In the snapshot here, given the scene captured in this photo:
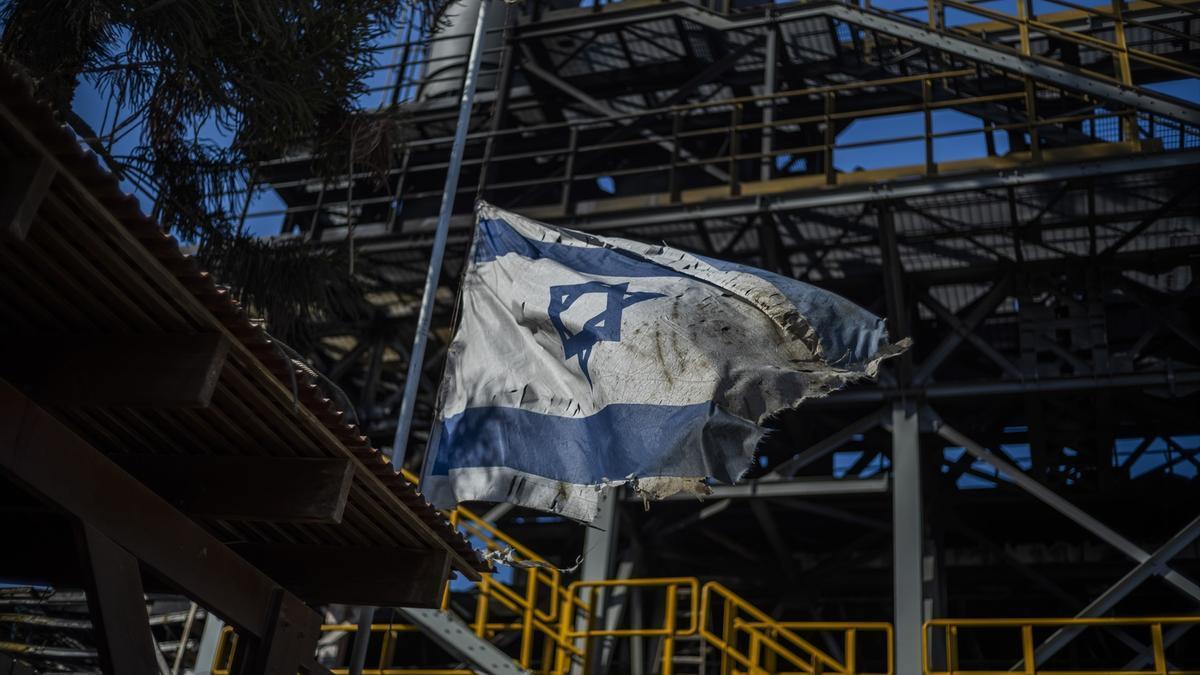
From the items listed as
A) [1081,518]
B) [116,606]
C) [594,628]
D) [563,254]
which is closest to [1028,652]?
[1081,518]

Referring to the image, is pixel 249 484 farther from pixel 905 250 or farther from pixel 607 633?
pixel 905 250

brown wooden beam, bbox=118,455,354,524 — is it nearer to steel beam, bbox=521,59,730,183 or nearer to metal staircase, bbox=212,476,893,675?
metal staircase, bbox=212,476,893,675

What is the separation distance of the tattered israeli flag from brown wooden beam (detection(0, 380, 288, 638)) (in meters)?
1.83

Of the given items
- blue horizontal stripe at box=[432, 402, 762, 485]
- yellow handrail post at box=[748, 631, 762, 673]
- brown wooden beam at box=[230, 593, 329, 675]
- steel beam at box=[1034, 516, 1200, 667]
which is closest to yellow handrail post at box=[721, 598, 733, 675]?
yellow handrail post at box=[748, 631, 762, 673]

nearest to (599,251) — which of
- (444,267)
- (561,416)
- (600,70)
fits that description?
(561,416)

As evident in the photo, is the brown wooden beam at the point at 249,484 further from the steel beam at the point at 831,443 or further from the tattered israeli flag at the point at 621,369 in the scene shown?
the steel beam at the point at 831,443

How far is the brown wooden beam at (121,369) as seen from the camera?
22.5 feet

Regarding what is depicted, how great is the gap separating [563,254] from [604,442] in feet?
7.15

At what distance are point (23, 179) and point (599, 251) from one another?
604 centimetres

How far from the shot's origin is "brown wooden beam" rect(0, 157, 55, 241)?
5.65 metres

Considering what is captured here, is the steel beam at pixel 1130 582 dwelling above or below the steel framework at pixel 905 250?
below

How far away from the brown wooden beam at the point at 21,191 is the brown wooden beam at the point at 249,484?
2792 millimetres

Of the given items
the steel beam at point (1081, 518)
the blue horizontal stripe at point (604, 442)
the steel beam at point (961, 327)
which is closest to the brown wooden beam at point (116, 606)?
the blue horizontal stripe at point (604, 442)

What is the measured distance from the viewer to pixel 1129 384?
52.0 feet
